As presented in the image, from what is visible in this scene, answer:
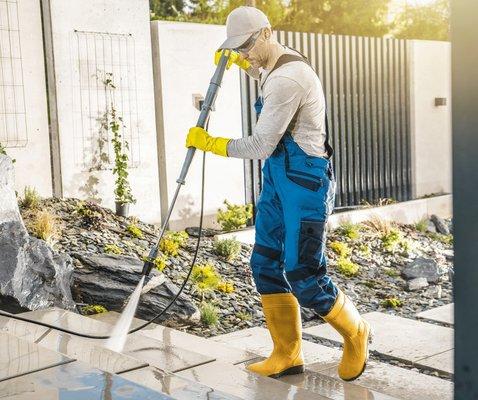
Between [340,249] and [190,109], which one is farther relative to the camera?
[190,109]

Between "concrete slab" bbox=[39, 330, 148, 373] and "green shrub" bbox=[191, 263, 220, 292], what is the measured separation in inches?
80.6

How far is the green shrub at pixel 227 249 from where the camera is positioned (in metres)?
7.88

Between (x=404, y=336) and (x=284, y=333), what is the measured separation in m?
1.49

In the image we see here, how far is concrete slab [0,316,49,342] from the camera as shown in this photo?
177 inches

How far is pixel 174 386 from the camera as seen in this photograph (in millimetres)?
3271

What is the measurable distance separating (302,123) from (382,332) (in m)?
2.14

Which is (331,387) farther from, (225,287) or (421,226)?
(421,226)

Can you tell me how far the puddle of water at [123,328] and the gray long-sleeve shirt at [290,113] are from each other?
1.19m

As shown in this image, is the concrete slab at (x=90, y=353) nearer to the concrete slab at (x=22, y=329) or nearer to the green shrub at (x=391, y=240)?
the concrete slab at (x=22, y=329)

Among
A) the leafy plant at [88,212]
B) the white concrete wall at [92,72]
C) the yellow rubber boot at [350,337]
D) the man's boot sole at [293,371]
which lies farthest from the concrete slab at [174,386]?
the white concrete wall at [92,72]

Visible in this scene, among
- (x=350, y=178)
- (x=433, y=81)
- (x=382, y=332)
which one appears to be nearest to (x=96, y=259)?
(x=382, y=332)

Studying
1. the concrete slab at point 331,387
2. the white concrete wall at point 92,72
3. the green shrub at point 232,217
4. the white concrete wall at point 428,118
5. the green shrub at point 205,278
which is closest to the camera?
the concrete slab at point 331,387

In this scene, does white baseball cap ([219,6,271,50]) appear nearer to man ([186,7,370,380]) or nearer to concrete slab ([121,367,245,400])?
man ([186,7,370,380])

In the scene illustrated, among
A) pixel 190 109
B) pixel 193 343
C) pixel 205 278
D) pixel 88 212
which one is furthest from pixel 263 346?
pixel 190 109
